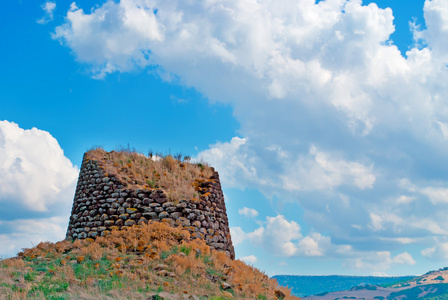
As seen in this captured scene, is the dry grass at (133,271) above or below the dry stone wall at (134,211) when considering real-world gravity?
below

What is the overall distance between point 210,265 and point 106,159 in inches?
383

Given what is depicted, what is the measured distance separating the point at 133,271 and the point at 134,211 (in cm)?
545

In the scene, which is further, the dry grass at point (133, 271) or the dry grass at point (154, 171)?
the dry grass at point (154, 171)

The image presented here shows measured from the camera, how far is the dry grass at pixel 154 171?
59.7 ft

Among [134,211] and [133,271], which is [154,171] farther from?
[133,271]

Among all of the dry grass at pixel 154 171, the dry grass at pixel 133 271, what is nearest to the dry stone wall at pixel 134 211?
the dry grass at pixel 154 171

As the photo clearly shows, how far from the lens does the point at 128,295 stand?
9.37m

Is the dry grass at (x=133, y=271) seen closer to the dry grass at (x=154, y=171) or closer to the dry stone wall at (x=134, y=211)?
the dry stone wall at (x=134, y=211)

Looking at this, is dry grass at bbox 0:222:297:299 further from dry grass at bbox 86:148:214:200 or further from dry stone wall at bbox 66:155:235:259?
dry grass at bbox 86:148:214:200

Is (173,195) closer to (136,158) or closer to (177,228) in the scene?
(177,228)

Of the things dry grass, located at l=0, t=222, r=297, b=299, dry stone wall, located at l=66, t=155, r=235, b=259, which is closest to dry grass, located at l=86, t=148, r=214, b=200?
dry stone wall, located at l=66, t=155, r=235, b=259

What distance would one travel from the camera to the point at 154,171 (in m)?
19.8

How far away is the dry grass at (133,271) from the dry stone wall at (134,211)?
1047 millimetres

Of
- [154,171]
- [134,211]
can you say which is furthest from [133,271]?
[154,171]
